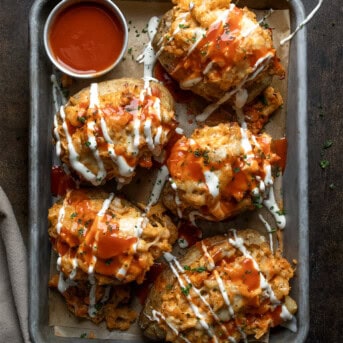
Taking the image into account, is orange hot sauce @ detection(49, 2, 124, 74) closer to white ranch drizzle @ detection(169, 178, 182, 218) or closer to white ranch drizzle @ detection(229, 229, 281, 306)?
white ranch drizzle @ detection(169, 178, 182, 218)

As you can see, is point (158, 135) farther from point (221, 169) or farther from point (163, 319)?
point (163, 319)

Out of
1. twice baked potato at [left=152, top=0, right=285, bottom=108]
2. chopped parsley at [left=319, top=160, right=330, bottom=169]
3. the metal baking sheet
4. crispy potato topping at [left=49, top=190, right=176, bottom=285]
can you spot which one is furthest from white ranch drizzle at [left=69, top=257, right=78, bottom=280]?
chopped parsley at [left=319, top=160, right=330, bottom=169]

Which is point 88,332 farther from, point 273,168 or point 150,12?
point 150,12

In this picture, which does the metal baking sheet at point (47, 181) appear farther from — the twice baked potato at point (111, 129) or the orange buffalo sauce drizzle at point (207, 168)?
the orange buffalo sauce drizzle at point (207, 168)

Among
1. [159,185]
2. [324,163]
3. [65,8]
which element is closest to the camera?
[65,8]

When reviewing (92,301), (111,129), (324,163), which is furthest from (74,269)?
(324,163)

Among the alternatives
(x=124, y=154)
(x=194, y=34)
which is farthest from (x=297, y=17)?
(x=124, y=154)

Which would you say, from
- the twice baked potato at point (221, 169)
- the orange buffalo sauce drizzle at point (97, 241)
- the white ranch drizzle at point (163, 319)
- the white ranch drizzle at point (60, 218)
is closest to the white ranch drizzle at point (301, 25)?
the twice baked potato at point (221, 169)
